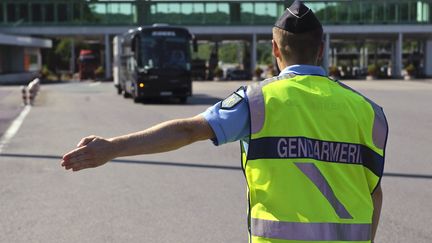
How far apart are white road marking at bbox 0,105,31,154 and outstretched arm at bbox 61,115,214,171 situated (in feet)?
33.8

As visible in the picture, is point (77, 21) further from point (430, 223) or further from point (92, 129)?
point (430, 223)

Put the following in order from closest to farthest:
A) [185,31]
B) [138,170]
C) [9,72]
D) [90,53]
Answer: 1. [138,170]
2. [185,31]
3. [9,72]
4. [90,53]

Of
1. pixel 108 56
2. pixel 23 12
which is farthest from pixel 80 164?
pixel 23 12

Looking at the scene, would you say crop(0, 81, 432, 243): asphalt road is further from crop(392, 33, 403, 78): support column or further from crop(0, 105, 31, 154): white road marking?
crop(392, 33, 403, 78): support column

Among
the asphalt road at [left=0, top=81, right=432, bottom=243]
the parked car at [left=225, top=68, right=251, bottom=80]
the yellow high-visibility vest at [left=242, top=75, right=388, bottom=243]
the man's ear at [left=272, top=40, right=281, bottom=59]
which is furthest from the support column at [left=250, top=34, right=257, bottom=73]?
the yellow high-visibility vest at [left=242, top=75, right=388, bottom=243]

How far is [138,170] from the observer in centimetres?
980

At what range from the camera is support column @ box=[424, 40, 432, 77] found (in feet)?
217

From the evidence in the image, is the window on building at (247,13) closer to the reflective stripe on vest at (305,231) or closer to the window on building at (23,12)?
the window on building at (23,12)

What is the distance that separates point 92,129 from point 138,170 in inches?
251

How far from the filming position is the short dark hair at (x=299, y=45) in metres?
2.47

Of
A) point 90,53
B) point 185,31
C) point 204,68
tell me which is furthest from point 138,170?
point 90,53

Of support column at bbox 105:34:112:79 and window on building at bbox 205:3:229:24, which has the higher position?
window on building at bbox 205:3:229:24

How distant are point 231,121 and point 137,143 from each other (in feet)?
1.19

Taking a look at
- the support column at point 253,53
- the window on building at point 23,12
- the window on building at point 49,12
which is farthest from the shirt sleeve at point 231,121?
the window on building at point 23,12
